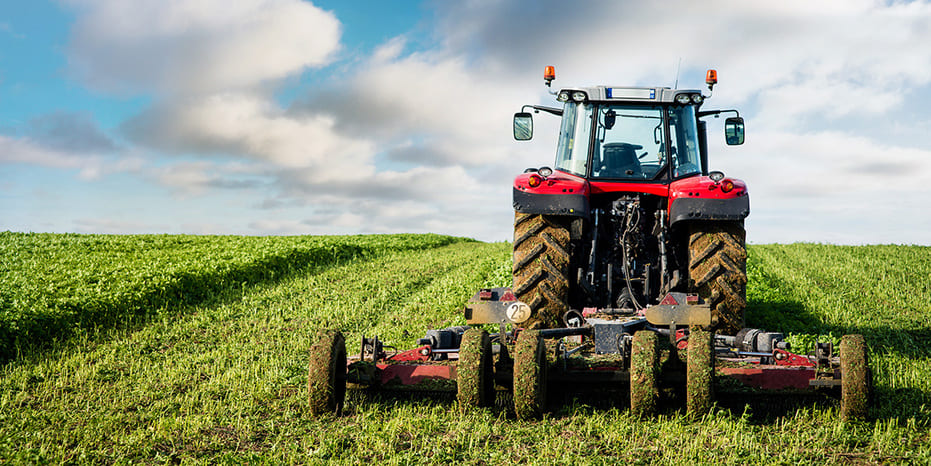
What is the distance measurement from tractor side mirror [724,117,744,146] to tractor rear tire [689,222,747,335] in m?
1.79

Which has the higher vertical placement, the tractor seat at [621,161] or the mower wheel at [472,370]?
the tractor seat at [621,161]

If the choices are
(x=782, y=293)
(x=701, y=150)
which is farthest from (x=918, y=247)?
(x=701, y=150)

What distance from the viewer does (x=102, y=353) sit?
8953mm

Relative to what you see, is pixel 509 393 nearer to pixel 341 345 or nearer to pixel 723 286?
pixel 341 345

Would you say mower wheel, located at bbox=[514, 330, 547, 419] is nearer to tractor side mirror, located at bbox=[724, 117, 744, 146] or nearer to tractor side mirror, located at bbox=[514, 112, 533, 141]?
tractor side mirror, located at bbox=[514, 112, 533, 141]

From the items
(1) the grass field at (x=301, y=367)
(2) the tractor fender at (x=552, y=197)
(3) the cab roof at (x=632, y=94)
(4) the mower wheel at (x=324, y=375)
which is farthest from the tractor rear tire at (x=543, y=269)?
(4) the mower wheel at (x=324, y=375)

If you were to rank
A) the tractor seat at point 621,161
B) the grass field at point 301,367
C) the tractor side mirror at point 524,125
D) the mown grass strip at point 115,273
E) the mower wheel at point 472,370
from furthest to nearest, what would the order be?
the mown grass strip at point 115,273 → the tractor side mirror at point 524,125 → the tractor seat at point 621,161 → the mower wheel at point 472,370 → the grass field at point 301,367

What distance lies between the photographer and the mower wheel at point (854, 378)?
489cm

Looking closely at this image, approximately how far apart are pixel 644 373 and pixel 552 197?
8.61 feet

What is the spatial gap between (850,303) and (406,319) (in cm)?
798

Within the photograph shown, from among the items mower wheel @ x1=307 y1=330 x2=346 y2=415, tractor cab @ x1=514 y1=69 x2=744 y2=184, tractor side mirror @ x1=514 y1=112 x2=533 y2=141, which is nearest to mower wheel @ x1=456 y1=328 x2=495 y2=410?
mower wheel @ x1=307 y1=330 x2=346 y2=415

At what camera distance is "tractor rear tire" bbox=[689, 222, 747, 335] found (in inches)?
282

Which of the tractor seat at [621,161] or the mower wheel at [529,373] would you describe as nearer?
the mower wheel at [529,373]

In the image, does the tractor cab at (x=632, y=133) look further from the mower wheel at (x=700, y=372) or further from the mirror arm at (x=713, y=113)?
the mower wheel at (x=700, y=372)
